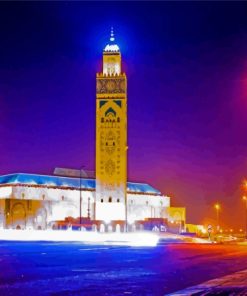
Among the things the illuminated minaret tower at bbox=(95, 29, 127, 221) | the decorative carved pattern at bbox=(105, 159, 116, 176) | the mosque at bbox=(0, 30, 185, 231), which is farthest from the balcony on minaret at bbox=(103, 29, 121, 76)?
the decorative carved pattern at bbox=(105, 159, 116, 176)

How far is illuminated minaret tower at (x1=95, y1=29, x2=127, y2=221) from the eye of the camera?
263 feet

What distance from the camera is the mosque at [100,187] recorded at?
80.3m

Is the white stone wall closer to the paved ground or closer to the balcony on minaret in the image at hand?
the balcony on minaret

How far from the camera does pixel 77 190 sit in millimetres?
101938

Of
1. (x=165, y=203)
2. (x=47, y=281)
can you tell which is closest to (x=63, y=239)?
(x=47, y=281)

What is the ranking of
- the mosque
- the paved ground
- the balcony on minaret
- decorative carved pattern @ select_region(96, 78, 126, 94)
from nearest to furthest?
the paved ground, the mosque, decorative carved pattern @ select_region(96, 78, 126, 94), the balcony on minaret

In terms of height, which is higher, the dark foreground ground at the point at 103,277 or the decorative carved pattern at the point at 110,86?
the decorative carved pattern at the point at 110,86

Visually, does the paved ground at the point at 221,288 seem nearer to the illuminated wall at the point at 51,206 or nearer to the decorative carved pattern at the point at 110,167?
the decorative carved pattern at the point at 110,167

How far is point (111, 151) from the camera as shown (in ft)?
264

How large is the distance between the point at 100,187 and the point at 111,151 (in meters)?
5.40

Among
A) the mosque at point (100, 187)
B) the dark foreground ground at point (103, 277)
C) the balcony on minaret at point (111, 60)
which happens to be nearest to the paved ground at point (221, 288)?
the dark foreground ground at point (103, 277)

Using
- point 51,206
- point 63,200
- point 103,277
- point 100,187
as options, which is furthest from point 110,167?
point 103,277

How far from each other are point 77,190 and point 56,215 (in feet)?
25.8

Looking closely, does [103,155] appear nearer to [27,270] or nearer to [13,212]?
[13,212]
